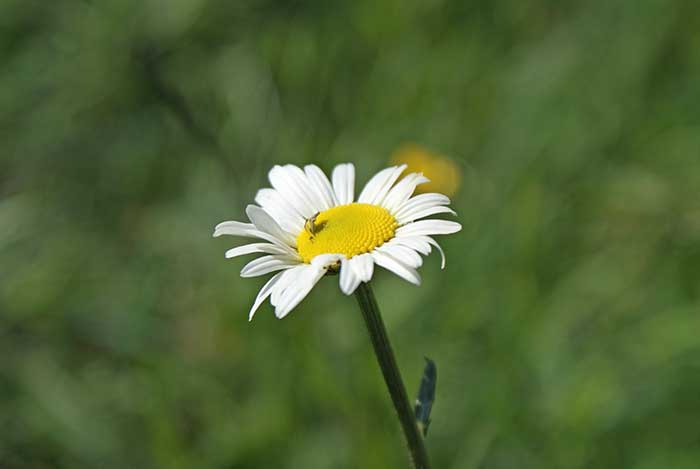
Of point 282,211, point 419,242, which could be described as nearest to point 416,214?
point 419,242

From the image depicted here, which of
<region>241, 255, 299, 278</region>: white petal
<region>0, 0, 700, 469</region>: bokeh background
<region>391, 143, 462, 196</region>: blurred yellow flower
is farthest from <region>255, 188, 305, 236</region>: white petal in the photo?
<region>391, 143, 462, 196</region>: blurred yellow flower

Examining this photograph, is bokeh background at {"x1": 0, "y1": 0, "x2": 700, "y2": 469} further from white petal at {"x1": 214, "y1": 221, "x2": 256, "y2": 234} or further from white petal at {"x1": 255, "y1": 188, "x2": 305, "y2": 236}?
white petal at {"x1": 214, "y1": 221, "x2": 256, "y2": 234}

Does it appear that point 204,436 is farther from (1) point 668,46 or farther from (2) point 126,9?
(1) point 668,46

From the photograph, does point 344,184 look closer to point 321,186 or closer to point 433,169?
point 321,186

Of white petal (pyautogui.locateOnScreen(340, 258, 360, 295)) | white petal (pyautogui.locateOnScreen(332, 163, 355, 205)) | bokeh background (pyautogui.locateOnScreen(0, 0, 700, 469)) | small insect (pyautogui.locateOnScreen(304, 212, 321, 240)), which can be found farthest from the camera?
bokeh background (pyautogui.locateOnScreen(0, 0, 700, 469))

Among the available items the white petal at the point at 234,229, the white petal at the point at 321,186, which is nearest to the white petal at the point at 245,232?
the white petal at the point at 234,229

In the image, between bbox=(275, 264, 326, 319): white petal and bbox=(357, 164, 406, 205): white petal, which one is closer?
bbox=(275, 264, 326, 319): white petal

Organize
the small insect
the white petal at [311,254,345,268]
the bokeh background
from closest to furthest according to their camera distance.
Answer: the white petal at [311,254,345,268]
the small insect
the bokeh background
